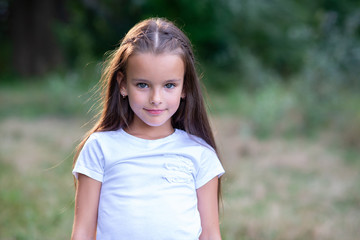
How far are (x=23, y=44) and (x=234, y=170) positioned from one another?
33.8 feet

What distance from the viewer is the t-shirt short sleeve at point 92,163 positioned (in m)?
1.83

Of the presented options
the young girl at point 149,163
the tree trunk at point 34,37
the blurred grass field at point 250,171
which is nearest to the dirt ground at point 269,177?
the blurred grass field at point 250,171

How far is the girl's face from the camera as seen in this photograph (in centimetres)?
180

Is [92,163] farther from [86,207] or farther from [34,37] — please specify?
[34,37]

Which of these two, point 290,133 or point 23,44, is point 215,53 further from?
point 290,133

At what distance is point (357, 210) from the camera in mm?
4418

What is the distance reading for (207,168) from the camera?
76.0 inches

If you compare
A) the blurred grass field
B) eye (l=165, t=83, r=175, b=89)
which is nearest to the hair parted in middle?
eye (l=165, t=83, r=175, b=89)

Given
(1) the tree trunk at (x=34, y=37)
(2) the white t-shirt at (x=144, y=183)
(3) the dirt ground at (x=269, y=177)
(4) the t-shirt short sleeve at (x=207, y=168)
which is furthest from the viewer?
(1) the tree trunk at (x=34, y=37)

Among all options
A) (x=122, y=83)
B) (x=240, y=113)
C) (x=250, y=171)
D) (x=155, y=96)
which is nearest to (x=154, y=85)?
(x=155, y=96)

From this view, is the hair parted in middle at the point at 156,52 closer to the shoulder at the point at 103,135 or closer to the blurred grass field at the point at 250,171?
the shoulder at the point at 103,135

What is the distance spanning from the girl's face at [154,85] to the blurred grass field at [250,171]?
0.68 meters

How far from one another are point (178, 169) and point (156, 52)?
0.46m

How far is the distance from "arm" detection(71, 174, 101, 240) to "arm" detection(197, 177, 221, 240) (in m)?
0.41
